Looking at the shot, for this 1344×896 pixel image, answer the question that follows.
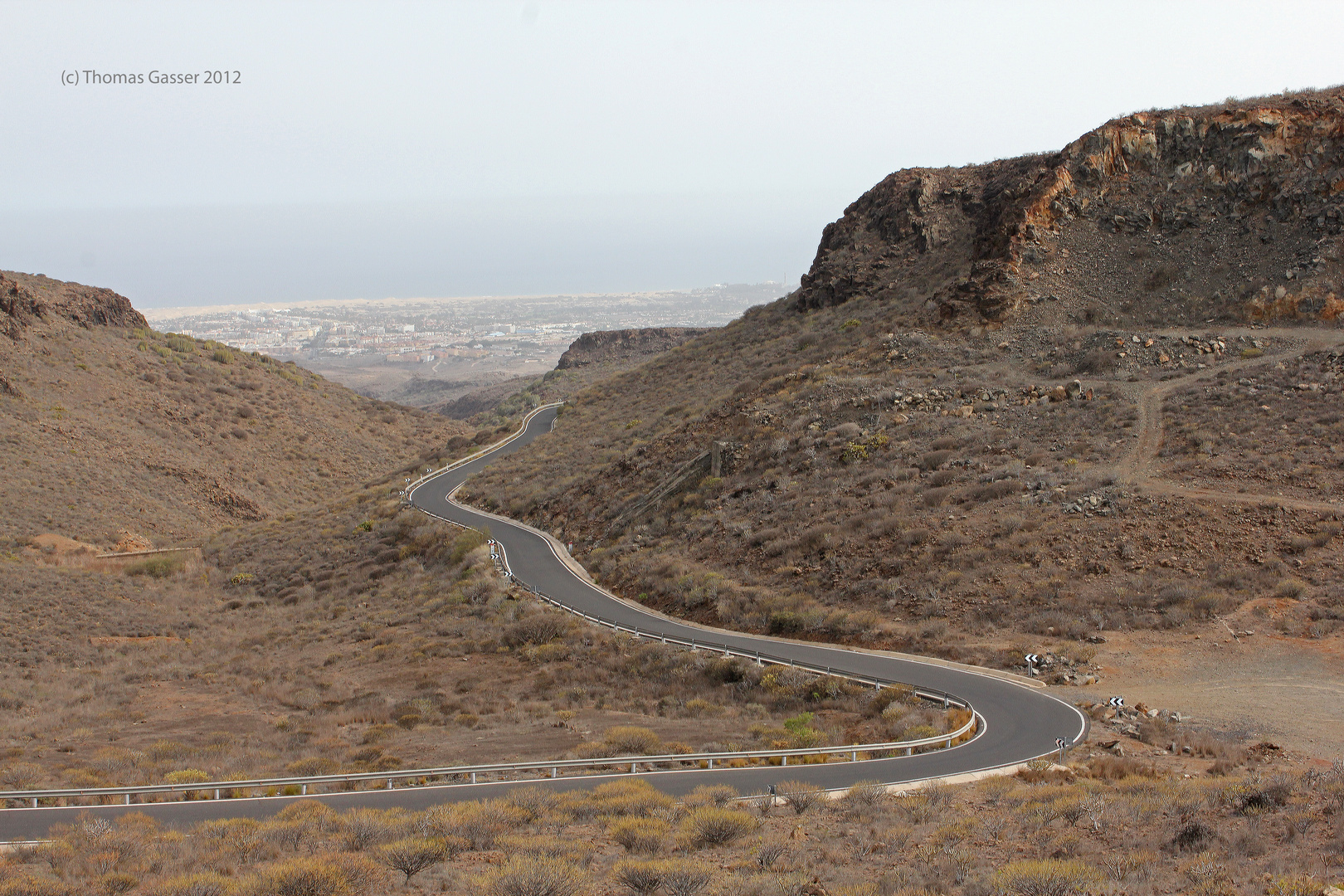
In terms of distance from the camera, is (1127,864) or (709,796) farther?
(709,796)

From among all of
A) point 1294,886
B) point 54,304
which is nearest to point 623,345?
point 54,304

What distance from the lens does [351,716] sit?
18.0 m

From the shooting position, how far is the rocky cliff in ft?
106

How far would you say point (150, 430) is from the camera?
51.8 metres

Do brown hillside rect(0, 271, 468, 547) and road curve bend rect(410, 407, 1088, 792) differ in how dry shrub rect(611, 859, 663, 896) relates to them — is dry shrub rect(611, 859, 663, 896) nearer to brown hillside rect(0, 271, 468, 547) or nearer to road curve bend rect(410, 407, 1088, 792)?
road curve bend rect(410, 407, 1088, 792)

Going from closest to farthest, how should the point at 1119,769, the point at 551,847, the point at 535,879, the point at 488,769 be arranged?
1. the point at 535,879
2. the point at 551,847
3. the point at 1119,769
4. the point at 488,769

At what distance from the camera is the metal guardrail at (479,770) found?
12.3m

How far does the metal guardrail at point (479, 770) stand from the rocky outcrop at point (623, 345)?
3155 inches

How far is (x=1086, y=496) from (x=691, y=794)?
15171 millimetres

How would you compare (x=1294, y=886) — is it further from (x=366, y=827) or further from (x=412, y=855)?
(x=366, y=827)

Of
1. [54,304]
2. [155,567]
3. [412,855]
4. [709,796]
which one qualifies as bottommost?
[155,567]

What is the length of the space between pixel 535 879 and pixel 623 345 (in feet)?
305

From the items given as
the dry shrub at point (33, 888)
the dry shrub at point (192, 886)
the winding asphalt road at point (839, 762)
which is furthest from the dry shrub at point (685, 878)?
the dry shrub at point (33, 888)

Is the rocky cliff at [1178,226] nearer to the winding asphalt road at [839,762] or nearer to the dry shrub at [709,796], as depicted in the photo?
the winding asphalt road at [839,762]
